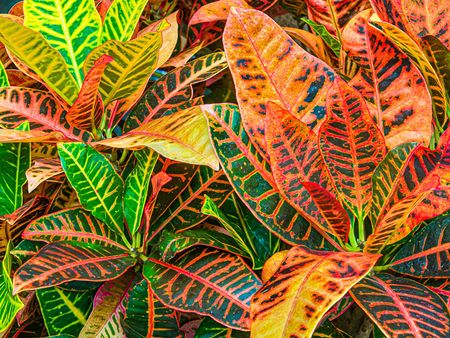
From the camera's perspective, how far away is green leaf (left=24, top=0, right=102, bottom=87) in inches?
33.2

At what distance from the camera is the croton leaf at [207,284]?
0.63 m

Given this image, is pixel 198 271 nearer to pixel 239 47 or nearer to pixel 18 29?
pixel 239 47

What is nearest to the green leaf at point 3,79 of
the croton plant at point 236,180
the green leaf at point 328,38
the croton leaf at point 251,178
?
the croton plant at point 236,180

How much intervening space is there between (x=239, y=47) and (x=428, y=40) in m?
0.22

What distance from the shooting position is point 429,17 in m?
0.76

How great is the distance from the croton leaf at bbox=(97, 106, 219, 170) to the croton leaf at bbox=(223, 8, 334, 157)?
5 centimetres

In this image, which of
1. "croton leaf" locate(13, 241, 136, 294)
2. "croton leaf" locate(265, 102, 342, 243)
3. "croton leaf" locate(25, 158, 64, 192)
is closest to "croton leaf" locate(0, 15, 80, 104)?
"croton leaf" locate(25, 158, 64, 192)

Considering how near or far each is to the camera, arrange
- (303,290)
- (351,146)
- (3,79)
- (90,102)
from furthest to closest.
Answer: (3,79) < (90,102) < (351,146) < (303,290)

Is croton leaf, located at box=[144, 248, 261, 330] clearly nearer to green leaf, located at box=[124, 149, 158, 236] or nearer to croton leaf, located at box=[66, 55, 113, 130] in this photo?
green leaf, located at box=[124, 149, 158, 236]

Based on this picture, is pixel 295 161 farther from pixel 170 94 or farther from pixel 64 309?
pixel 64 309

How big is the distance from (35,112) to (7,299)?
0.25 meters

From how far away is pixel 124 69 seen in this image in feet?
2.39

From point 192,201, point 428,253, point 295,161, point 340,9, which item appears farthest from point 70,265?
point 340,9

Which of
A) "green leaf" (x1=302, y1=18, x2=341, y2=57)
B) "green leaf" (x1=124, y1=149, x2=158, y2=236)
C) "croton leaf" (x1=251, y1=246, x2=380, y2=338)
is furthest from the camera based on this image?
"green leaf" (x1=302, y1=18, x2=341, y2=57)
